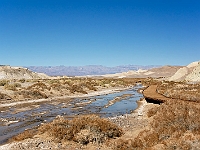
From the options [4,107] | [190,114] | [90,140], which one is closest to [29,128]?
[90,140]

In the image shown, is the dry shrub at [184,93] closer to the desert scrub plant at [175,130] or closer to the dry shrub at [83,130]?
the desert scrub plant at [175,130]

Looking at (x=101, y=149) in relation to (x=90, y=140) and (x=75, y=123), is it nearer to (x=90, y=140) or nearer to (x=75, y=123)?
(x=90, y=140)

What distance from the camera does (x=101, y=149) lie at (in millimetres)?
11078

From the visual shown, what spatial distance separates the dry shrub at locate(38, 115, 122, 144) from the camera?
39.5 ft

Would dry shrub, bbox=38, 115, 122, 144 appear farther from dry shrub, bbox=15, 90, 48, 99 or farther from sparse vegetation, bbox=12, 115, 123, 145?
dry shrub, bbox=15, 90, 48, 99

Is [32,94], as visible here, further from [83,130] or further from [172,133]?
[172,133]

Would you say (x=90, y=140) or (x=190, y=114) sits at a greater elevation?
(x=190, y=114)

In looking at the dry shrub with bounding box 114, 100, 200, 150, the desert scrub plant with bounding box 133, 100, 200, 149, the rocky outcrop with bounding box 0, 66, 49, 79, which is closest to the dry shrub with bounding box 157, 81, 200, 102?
the desert scrub plant with bounding box 133, 100, 200, 149

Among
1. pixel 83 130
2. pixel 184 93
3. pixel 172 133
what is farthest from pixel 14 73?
pixel 172 133

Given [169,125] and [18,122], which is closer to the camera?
[169,125]

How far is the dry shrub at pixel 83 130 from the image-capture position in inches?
475

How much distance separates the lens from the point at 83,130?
1248 centimetres

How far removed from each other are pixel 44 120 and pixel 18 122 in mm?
1930

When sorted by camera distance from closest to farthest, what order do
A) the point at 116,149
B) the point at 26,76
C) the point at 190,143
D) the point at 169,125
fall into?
1. the point at 190,143
2. the point at 116,149
3. the point at 169,125
4. the point at 26,76
